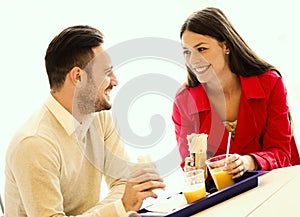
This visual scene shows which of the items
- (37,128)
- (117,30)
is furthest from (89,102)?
(117,30)

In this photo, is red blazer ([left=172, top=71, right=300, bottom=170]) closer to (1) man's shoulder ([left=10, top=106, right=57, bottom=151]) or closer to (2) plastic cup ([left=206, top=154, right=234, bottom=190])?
(2) plastic cup ([left=206, top=154, right=234, bottom=190])

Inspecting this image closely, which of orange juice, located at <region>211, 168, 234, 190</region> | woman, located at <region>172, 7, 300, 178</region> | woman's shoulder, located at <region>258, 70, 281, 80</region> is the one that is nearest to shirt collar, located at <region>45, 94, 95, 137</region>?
orange juice, located at <region>211, 168, 234, 190</region>

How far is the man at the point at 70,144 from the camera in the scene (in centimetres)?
164

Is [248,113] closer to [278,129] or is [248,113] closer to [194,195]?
[278,129]

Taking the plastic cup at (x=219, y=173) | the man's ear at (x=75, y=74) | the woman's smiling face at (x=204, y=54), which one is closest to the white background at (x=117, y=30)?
the woman's smiling face at (x=204, y=54)

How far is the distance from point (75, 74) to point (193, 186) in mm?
639

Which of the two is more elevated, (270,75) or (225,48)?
(225,48)

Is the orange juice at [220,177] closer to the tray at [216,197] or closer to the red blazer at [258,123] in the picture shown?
the tray at [216,197]

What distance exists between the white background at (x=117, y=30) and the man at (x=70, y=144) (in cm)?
112

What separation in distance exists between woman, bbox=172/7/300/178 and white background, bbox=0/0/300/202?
744 millimetres

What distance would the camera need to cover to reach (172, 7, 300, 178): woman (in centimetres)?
223

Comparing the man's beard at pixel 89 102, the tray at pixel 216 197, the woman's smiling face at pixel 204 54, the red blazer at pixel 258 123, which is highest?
the woman's smiling face at pixel 204 54

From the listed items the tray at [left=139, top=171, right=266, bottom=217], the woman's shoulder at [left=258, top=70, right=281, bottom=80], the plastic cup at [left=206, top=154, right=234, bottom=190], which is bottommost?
the tray at [left=139, top=171, right=266, bottom=217]

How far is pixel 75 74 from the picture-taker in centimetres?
191
